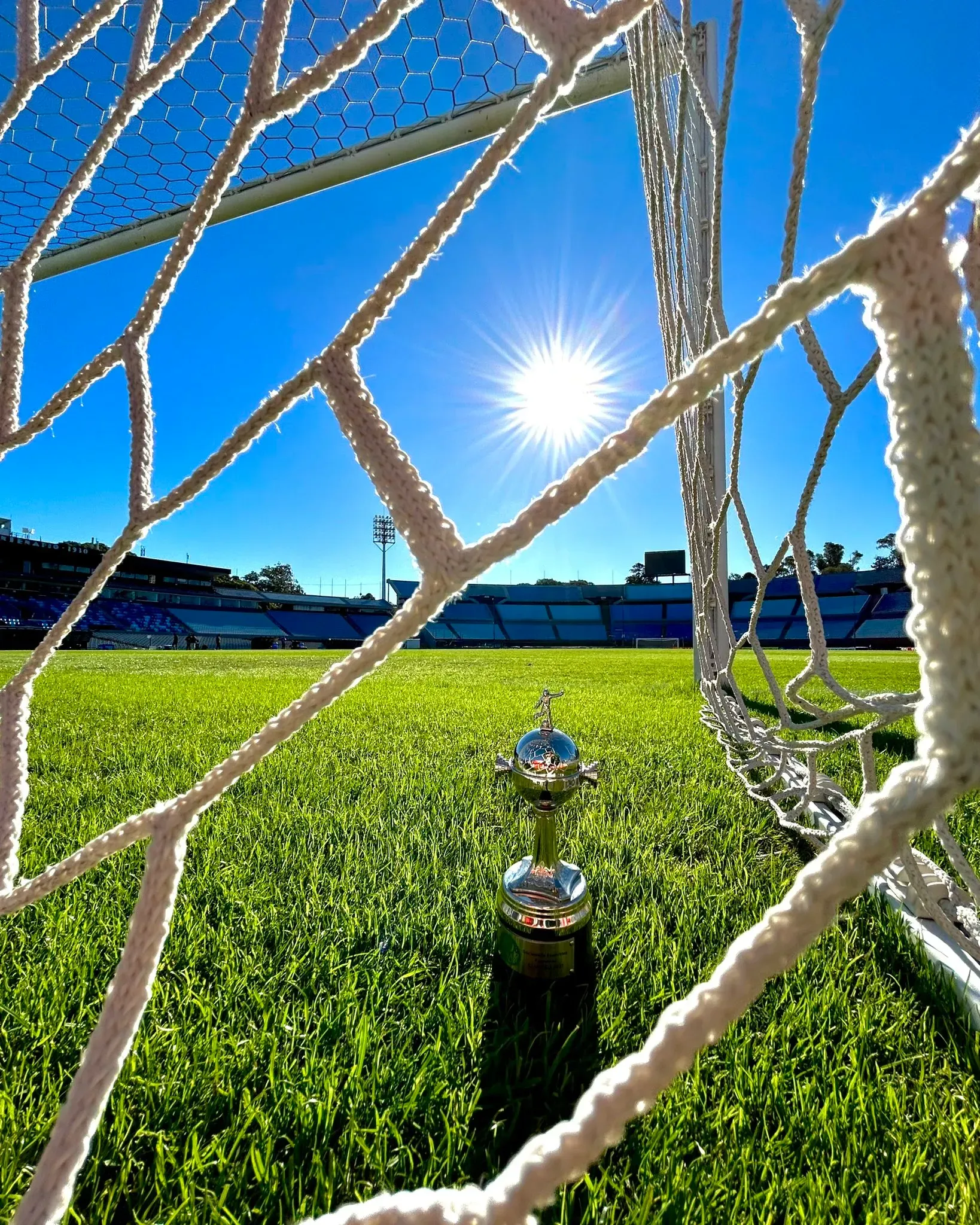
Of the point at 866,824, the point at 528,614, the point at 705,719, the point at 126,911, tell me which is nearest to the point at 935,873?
the point at 866,824

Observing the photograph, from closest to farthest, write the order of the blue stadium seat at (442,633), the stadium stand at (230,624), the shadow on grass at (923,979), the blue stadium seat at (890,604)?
the shadow on grass at (923,979)
the blue stadium seat at (890,604)
the stadium stand at (230,624)
the blue stadium seat at (442,633)

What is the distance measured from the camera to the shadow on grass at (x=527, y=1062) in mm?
564

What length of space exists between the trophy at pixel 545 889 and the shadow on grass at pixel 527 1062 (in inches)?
1.3

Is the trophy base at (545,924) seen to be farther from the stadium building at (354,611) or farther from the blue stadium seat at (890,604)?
the blue stadium seat at (890,604)

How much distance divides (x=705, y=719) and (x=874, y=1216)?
2.34 meters

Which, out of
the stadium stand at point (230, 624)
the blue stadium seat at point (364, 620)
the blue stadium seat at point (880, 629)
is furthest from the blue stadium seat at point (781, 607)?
the stadium stand at point (230, 624)

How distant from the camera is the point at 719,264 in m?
1.00

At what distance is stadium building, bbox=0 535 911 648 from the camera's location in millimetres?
22984

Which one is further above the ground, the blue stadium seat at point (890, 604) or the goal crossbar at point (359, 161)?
the goal crossbar at point (359, 161)

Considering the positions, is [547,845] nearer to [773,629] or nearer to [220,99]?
[220,99]

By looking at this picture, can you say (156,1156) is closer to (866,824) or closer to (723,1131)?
(723,1131)

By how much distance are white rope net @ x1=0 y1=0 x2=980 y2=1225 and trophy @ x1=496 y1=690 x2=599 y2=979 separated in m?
0.44

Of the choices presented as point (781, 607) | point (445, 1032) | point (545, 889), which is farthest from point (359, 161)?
point (781, 607)

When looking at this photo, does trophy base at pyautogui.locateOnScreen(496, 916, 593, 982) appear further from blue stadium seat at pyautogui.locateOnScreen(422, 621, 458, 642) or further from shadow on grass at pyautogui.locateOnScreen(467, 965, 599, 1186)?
blue stadium seat at pyautogui.locateOnScreen(422, 621, 458, 642)
